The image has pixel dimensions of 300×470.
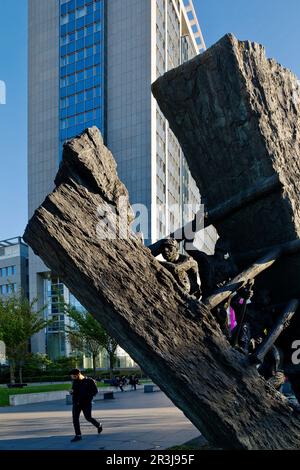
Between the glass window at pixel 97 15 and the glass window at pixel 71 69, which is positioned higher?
the glass window at pixel 97 15

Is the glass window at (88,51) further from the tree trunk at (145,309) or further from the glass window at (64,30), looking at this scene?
the tree trunk at (145,309)

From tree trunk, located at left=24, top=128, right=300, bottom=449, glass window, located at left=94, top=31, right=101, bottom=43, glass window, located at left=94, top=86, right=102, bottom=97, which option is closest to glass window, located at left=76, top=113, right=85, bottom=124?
glass window, located at left=94, top=86, right=102, bottom=97

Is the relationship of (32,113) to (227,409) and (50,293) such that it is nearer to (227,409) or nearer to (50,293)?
(50,293)

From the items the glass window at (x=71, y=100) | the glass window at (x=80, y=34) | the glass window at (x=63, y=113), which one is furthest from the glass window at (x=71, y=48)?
the glass window at (x=63, y=113)

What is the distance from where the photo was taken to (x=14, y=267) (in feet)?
221

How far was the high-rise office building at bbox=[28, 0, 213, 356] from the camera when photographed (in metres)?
51.1

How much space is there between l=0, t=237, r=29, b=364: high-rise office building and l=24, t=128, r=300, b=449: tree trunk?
62.9 m

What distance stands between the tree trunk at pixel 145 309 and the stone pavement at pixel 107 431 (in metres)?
4.18

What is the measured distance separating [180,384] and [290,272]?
2.23m

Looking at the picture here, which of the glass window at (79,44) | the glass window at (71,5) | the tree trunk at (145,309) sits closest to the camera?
the tree trunk at (145,309)

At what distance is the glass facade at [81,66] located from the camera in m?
54.1

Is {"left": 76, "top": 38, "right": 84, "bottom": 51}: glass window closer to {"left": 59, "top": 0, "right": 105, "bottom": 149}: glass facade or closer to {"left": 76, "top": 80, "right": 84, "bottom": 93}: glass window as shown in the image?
{"left": 59, "top": 0, "right": 105, "bottom": 149}: glass facade

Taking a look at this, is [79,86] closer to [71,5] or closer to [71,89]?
[71,89]

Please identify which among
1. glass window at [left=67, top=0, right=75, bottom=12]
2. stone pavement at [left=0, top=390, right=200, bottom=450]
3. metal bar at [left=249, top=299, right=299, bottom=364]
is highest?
glass window at [left=67, top=0, right=75, bottom=12]
